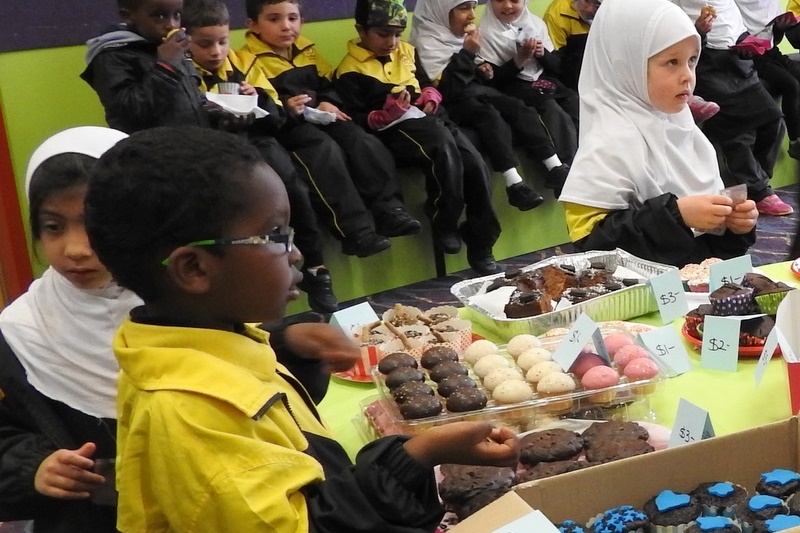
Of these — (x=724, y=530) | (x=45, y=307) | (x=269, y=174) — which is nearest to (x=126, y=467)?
(x=269, y=174)

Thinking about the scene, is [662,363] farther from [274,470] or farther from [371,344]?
[274,470]

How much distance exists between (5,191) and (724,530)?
3404 mm

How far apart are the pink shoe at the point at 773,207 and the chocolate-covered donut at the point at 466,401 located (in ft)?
13.5

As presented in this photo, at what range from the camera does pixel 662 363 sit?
1.48m

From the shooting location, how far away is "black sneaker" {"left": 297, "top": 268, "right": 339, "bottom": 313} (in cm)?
386

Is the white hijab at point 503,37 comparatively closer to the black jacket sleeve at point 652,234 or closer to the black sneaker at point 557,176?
A: the black sneaker at point 557,176

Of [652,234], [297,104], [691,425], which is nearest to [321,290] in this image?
[297,104]

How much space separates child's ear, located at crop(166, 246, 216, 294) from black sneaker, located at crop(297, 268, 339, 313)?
2.91 metres

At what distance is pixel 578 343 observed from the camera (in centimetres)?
146

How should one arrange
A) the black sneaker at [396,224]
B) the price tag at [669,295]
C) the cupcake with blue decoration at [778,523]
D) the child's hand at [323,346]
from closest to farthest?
the cupcake with blue decoration at [778,523], the child's hand at [323,346], the price tag at [669,295], the black sneaker at [396,224]

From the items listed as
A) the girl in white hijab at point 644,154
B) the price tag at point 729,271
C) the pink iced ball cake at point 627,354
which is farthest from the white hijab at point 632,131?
the pink iced ball cake at point 627,354

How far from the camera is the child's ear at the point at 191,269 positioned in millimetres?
924

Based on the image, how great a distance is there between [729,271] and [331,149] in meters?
2.44

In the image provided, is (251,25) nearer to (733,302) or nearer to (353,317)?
(353,317)
